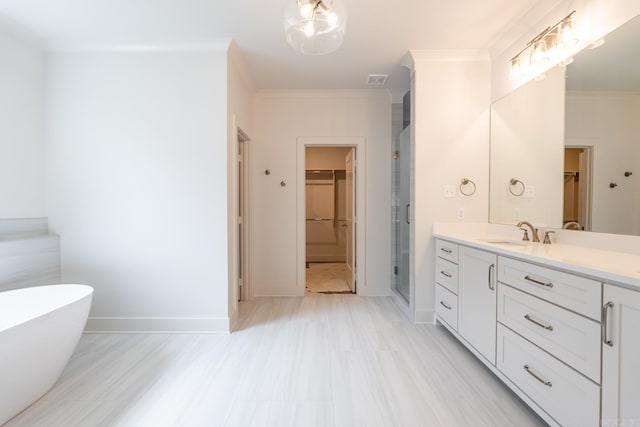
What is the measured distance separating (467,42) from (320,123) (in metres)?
1.72

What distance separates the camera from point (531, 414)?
4.77 ft

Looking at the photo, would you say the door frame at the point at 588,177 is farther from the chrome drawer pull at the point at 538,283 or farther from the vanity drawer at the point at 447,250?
the vanity drawer at the point at 447,250

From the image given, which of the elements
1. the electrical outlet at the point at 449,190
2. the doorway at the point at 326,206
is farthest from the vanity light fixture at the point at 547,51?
the doorway at the point at 326,206

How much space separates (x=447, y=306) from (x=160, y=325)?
2.55 m

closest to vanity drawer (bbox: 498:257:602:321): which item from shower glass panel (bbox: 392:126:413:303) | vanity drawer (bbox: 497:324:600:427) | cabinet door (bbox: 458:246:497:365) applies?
cabinet door (bbox: 458:246:497:365)

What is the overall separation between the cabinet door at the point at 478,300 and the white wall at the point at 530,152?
2.01 feet

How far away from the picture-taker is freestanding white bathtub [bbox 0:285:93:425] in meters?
1.33

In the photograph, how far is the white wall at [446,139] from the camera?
2.56m

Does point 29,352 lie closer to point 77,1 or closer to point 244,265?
point 244,265

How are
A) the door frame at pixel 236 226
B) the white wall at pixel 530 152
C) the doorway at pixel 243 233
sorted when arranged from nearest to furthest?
the white wall at pixel 530 152 → the door frame at pixel 236 226 → the doorway at pixel 243 233

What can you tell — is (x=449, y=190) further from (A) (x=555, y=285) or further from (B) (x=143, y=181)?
(B) (x=143, y=181)

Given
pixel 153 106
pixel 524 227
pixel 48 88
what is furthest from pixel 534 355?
pixel 48 88

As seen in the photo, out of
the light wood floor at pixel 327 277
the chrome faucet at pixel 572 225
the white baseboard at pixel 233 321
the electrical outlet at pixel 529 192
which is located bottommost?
the light wood floor at pixel 327 277

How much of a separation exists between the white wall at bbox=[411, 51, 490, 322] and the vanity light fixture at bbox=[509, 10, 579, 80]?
0.40 m
